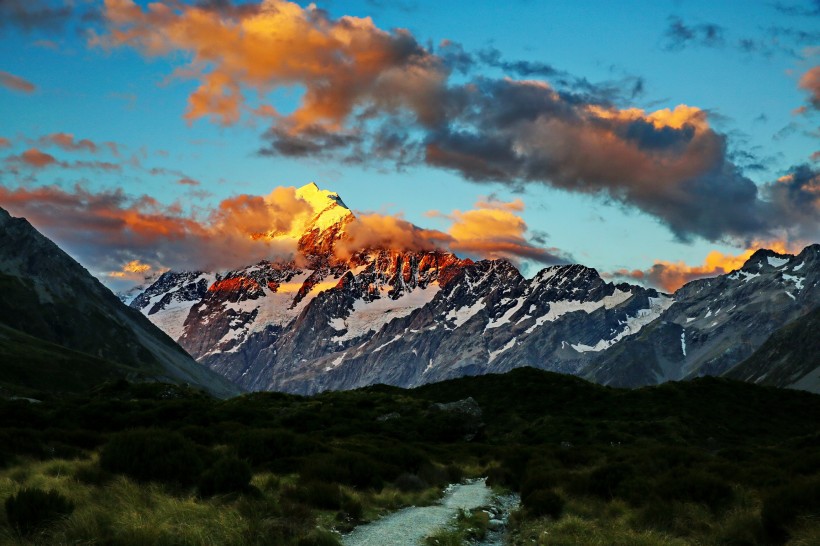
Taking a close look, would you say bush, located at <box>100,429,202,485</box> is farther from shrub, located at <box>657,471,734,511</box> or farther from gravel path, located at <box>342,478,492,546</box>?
shrub, located at <box>657,471,734,511</box>

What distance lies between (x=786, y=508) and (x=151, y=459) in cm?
1967

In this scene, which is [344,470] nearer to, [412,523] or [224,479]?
[412,523]

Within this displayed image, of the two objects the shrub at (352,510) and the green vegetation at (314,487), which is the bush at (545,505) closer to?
the green vegetation at (314,487)

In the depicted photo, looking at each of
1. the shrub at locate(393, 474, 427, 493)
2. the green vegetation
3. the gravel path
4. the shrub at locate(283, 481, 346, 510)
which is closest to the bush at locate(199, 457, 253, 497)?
the green vegetation

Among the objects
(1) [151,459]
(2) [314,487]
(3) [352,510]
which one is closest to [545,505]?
(3) [352,510]

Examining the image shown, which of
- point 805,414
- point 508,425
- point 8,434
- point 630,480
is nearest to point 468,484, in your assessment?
point 630,480

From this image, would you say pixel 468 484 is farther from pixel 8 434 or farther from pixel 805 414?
pixel 805 414

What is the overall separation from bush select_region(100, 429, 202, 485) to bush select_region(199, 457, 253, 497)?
99cm

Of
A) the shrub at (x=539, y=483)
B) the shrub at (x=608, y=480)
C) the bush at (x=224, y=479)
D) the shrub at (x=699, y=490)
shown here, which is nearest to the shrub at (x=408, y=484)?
the shrub at (x=539, y=483)

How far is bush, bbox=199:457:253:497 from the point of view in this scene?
2205 cm

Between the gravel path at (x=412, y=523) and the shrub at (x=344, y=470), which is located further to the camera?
the shrub at (x=344, y=470)

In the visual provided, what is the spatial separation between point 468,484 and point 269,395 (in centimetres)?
5049

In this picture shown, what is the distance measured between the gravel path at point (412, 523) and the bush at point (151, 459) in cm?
604

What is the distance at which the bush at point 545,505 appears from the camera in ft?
83.9
